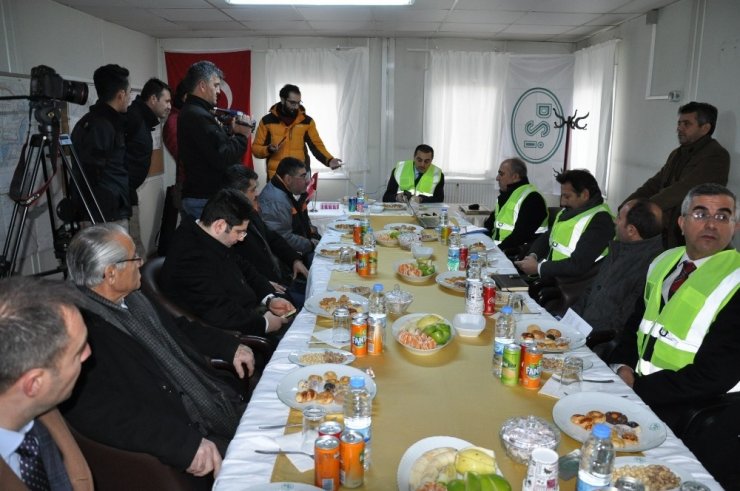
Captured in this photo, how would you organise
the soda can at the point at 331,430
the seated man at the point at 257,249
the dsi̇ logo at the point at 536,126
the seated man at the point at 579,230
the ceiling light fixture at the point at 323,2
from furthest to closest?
the dsi̇ logo at the point at 536,126 < the ceiling light fixture at the point at 323,2 < the seated man at the point at 257,249 < the seated man at the point at 579,230 < the soda can at the point at 331,430

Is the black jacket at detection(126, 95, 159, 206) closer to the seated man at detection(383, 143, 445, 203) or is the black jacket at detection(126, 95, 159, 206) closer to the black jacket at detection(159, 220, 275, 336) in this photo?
the black jacket at detection(159, 220, 275, 336)

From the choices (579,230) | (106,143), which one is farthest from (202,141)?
(579,230)

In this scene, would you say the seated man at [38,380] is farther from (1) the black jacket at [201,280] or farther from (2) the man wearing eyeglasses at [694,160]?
(2) the man wearing eyeglasses at [694,160]

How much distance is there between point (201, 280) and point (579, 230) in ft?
7.41

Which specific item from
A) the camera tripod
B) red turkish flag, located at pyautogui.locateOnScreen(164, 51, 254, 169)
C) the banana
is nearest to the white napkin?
the banana

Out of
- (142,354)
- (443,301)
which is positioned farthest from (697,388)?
(142,354)

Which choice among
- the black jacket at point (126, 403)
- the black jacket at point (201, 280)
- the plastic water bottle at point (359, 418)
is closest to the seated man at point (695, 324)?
the plastic water bottle at point (359, 418)

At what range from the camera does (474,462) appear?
1.08 metres

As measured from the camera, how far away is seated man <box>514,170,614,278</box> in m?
3.21

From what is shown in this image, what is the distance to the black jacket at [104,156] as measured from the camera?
10.8 feet

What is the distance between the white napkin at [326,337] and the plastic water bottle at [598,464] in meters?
0.99

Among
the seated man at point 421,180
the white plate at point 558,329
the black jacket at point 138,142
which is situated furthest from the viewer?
the seated man at point 421,180

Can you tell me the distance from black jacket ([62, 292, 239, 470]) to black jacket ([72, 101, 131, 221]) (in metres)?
1.99

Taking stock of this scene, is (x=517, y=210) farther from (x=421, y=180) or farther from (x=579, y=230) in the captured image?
(x=421, y=180)
